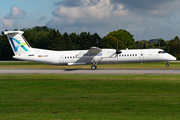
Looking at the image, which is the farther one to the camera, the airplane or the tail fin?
the tail fin

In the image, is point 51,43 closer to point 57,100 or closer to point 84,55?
point 84,55

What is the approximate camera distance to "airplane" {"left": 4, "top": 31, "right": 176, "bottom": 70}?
113 feet

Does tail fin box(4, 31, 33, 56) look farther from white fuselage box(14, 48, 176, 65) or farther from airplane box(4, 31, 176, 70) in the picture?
white fuselage box(14, 48, 176, 65)

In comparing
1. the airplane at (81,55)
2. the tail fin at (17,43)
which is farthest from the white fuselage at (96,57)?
the tail fin at (17,43)

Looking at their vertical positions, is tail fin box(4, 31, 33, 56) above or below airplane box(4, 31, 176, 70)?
above

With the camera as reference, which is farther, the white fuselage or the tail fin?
the tail fin

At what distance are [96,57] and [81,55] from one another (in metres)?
2.58

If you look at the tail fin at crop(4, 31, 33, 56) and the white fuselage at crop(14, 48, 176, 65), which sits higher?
the tail fin at crop(4, 31, 33, 56)

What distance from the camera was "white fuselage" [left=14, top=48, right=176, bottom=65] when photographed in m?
34.5

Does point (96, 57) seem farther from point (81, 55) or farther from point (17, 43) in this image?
point (17, 43)

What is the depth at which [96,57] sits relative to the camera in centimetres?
3484

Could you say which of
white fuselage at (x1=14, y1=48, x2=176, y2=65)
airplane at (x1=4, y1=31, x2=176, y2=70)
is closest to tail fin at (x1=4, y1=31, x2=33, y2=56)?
airplane at (x1=4, y1=31, x2=176, y2=70)

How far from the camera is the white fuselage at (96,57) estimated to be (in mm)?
34469

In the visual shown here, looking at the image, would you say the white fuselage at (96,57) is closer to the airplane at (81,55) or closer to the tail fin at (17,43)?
the airplane at (81,55)
